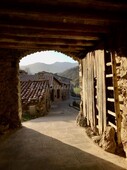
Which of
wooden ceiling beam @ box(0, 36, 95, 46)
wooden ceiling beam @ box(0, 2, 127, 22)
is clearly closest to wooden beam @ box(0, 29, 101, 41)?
wooden ceiling beam @ box(0, 36, 95, 46)

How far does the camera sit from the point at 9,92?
8.59m

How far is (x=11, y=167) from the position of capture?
4539 mm

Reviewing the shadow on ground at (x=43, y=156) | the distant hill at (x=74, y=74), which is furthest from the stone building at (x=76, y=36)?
the distant hill at (x=74, y=74)

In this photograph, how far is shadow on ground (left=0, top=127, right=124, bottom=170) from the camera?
4559 millimetres

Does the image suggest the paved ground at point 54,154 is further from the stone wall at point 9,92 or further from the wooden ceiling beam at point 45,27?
the wooden ceiling beam at point 45,27

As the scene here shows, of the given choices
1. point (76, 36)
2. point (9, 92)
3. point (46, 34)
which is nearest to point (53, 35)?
point (46, 34)

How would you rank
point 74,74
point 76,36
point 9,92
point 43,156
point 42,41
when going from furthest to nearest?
point 74,74, point 9,92, point 42,41, point 76,36, point 43,156

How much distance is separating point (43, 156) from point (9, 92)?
4.00 meters

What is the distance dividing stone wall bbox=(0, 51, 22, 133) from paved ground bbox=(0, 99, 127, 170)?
1029mm

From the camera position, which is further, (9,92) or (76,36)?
(9,92)

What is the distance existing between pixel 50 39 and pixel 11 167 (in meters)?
3.54

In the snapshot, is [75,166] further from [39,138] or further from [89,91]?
[89,91]

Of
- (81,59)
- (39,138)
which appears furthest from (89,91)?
(39,138)

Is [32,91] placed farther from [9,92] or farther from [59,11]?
[59,11]
